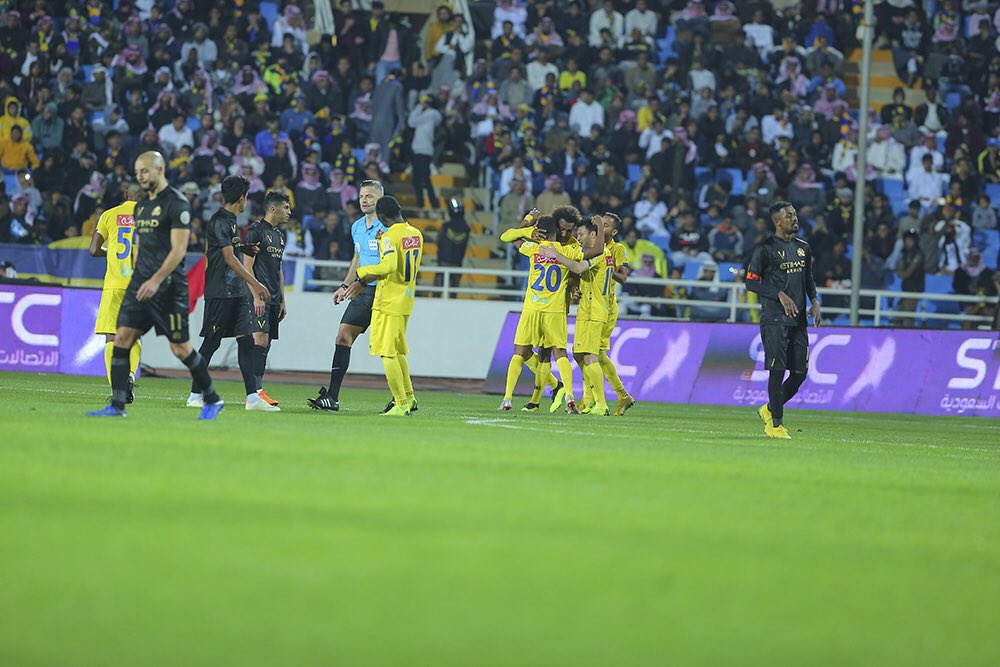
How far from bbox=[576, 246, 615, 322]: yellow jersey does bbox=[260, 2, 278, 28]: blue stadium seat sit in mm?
17436

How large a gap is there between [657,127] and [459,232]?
5.06 m

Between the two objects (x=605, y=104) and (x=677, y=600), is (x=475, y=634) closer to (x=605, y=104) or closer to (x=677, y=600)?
(x=677, y=600)

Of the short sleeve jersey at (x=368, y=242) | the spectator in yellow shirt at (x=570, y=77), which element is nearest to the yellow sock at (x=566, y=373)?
the short sleeve jersey at (x=368, y=242)

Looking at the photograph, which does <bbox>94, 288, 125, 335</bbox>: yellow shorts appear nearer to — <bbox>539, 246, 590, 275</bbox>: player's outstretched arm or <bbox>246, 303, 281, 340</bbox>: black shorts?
<bbox>246, 303, 281, 340</bbox>: black shorts

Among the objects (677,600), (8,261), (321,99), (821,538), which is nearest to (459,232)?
(321,99)

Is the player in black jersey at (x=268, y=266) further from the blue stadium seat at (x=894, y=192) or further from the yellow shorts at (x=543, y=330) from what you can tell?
the blue stadium seat at (x=894, y=192)

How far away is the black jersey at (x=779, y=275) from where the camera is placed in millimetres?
15281

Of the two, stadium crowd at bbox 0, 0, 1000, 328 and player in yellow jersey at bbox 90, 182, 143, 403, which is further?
stadium crowd at bbox 0, 0, 1000, 328

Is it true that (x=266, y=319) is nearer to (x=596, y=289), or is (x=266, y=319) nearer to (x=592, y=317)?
(x=592, y=317)

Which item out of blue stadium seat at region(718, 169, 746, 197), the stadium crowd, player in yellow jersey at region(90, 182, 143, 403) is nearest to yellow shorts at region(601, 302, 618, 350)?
player in yellow jersey at region(90, 182, 143, 403)

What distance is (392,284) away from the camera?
15.3 meters

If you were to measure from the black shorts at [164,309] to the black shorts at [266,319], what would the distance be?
2932mm

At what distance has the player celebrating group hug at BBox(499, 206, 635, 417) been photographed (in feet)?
60.5

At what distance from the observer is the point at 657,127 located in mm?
31234
